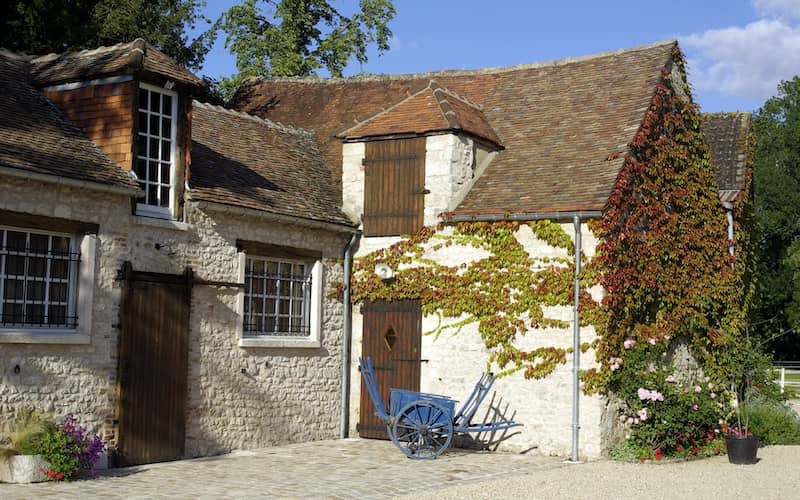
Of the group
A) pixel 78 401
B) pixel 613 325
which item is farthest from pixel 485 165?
pixel 78 401

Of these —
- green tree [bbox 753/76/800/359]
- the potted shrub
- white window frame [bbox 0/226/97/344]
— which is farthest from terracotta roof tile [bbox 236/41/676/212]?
green tree [bbox 753/76/800/359]

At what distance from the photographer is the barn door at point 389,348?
1563 centimetres

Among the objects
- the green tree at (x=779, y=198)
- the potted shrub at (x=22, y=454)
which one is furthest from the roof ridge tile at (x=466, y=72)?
the green tree at (x=779, y=198)

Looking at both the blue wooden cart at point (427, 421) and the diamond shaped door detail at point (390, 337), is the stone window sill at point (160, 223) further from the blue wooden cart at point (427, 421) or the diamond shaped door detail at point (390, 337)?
the diamond shaped door detail at point (390, 337)

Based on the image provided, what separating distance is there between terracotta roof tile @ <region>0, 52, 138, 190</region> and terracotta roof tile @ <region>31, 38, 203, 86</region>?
32 centimetres

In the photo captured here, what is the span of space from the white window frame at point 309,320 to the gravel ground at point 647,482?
4353 millimetres

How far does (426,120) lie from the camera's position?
16.0 meters

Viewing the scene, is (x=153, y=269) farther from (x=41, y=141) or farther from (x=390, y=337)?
(x=390, y=337)

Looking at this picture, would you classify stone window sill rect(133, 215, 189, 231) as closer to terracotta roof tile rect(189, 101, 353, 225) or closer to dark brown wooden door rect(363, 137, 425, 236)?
terracotta roof tile rect(189, 101, 353, 225)

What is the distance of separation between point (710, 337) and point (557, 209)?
427 centimetres

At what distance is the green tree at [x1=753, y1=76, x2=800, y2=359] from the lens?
45469 mm

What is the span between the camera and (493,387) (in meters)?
14.9

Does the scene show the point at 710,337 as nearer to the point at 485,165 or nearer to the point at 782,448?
Result: the point at 782,448

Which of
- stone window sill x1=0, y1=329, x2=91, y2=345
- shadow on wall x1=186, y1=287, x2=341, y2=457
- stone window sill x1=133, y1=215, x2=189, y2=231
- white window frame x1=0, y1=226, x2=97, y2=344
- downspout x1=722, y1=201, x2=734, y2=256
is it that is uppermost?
downspout x1=722, y1=201, x2=734, y2=256
